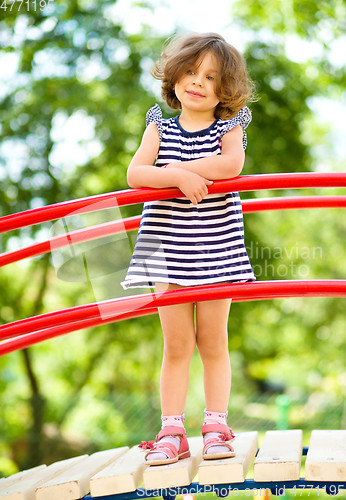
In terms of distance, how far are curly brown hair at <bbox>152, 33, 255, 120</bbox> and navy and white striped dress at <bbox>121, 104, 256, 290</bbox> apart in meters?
0.07

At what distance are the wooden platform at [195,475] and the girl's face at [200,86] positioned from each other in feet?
3.16

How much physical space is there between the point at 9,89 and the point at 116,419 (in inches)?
126

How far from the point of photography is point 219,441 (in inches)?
70.3

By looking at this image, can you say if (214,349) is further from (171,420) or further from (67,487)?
(67,487)

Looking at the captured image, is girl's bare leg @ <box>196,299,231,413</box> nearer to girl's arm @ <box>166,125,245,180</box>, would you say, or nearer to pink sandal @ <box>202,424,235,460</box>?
pink sandal @ <box>202,424,235,460</box>

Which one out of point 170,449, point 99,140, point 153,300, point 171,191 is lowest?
point 170,449

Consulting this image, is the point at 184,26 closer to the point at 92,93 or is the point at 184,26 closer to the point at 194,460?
the point at 92,93

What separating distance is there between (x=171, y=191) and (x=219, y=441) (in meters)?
0.68

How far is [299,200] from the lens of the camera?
7.04 feet

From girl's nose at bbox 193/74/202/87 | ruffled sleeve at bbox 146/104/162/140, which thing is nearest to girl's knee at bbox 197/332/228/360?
ruffled sleeve at bbox 146/104/162/140

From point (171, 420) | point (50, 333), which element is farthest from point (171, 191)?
point (171, 420)

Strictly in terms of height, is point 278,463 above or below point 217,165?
below

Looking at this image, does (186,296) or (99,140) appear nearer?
(186,296)

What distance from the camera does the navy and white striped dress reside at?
1.78 m
